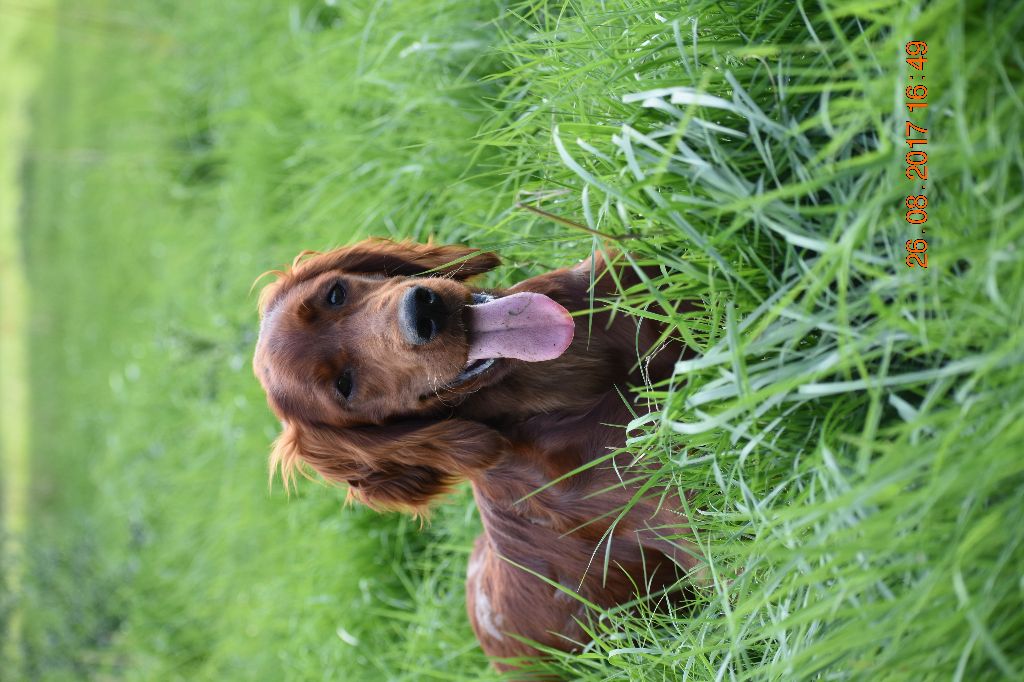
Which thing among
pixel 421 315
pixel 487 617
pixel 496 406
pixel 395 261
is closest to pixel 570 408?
pixel 496 406

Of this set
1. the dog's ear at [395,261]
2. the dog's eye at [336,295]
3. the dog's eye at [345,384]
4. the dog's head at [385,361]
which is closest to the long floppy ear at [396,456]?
Answer: the dog's head at [385,361]

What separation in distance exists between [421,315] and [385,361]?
0.21 metres

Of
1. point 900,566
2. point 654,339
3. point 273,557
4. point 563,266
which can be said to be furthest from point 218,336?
point 900,566

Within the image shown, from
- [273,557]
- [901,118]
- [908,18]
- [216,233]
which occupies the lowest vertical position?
[273,557]

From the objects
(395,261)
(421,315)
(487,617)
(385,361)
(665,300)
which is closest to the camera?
(665,300)

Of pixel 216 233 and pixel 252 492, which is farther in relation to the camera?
pixel 216 233

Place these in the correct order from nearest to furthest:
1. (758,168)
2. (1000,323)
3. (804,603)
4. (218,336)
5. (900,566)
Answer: (1000,323) < (900,566) < (804,603) < (758,168) < (218,336)

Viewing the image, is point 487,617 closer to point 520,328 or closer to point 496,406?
point 496,406

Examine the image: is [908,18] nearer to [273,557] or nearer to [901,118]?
[901,118]

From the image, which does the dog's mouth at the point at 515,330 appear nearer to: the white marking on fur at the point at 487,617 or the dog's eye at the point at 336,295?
the dog's eye at the point at 336,295

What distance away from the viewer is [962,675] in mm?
1575

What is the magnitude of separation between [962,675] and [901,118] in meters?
1.01

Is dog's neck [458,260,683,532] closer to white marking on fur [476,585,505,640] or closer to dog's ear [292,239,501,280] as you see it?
dog's ear [292,239,501,280]

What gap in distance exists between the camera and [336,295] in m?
2.80
